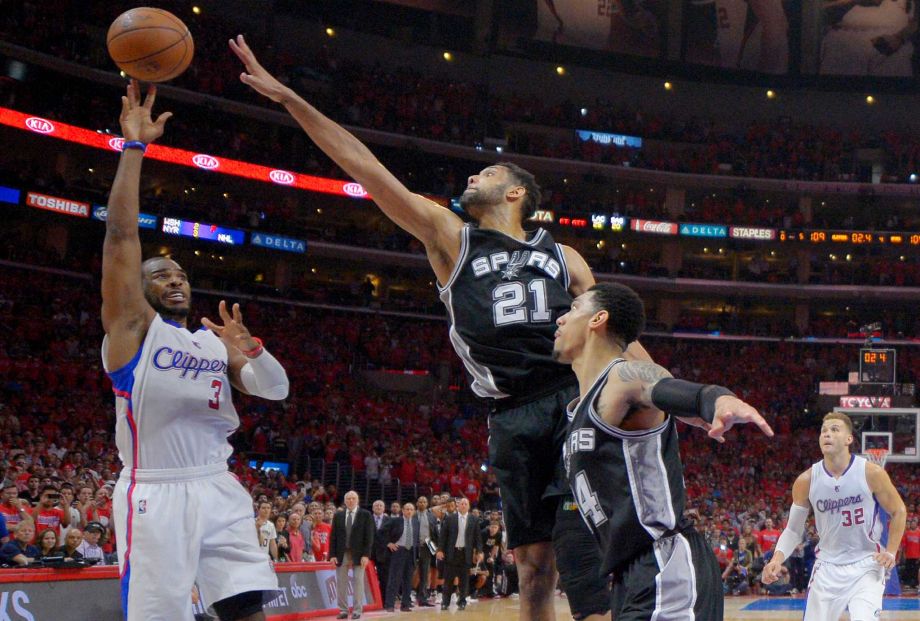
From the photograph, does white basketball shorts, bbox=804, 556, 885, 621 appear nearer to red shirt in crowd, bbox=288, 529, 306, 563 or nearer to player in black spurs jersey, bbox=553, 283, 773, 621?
player in black spurs jersey, bbox=553, 283, 773, 621

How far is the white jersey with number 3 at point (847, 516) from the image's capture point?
8508 millimetres

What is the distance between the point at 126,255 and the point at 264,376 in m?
0.95

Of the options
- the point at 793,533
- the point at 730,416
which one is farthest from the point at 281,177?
the point at 730,416

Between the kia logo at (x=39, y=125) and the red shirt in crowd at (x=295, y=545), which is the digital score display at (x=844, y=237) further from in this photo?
the red shirt in crowd at (x=295, y=545)

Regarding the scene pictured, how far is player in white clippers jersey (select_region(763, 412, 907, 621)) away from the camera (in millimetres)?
8305

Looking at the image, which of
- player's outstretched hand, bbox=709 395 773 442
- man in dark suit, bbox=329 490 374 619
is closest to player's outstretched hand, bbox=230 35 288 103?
player's outstretched hand, bbox=709 395 773 442

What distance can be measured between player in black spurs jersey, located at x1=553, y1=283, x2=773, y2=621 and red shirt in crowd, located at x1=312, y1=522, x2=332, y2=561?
1440 cm

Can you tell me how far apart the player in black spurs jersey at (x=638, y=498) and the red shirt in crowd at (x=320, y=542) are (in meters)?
14.4

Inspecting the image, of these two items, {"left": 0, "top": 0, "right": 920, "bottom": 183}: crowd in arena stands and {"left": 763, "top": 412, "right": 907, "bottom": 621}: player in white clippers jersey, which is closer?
{"left": 763, "top": 412, "right": 907, "bottom": 621}: player in white clippers jersey

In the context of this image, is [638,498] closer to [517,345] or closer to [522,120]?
[517,345]

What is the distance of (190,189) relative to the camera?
38031 millimetres

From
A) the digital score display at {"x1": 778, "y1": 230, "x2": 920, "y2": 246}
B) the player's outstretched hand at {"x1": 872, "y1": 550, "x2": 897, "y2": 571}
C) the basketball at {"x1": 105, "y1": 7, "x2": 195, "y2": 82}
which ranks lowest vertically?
the player's outstretched hand at {"x1": 872, "y1": 550, "x2": 897, "y2": 571}

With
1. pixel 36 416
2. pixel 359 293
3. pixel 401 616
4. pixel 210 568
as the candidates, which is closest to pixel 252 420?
pixel 36 416

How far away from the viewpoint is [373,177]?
5.11m
